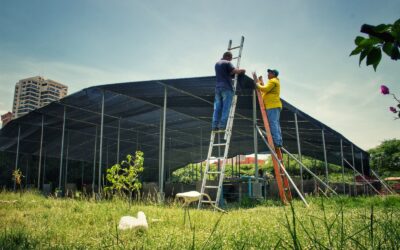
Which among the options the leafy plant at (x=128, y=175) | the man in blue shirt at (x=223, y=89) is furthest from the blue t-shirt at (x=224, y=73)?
the leafy plant at (x=128, y=175)

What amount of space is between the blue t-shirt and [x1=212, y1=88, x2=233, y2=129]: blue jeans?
0.37ft

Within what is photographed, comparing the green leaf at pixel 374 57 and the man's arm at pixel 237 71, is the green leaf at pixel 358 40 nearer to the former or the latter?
the green leaf at pixel 374 57

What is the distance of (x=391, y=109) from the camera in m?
1.73

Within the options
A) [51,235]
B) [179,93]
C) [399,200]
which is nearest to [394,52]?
[51,235]

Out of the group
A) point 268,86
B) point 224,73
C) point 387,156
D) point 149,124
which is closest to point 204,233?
point 224,73

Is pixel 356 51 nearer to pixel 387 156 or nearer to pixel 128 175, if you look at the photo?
pixel 128 175

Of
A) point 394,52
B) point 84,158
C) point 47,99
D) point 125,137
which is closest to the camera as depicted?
point 394,52

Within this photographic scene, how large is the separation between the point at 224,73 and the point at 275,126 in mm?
1709

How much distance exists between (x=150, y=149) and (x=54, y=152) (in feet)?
19.0

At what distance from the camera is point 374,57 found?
0.97 meters

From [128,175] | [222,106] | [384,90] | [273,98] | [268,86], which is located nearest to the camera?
[384,90]

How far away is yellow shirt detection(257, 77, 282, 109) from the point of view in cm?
723

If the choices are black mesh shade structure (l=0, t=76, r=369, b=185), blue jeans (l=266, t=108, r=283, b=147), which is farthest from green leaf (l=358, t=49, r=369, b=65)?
black mesh shade structure (l=0, t=76, r=369, b=185)

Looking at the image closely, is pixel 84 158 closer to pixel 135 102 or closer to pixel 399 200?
pixel 135 102
